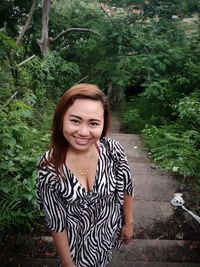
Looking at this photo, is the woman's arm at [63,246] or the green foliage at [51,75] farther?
the green foliage at [51,75]

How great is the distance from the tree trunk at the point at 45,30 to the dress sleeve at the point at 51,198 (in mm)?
7800

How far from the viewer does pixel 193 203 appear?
358 cm

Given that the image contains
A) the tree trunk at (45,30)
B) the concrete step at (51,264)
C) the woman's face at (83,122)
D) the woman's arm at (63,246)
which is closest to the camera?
the woman's face at (83,122)

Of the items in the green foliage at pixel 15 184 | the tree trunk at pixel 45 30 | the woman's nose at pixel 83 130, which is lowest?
the green foliage at pixel 15 184

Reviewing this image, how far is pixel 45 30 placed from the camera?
8805mm

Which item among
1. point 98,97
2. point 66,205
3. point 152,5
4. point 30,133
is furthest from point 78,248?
point 152,5

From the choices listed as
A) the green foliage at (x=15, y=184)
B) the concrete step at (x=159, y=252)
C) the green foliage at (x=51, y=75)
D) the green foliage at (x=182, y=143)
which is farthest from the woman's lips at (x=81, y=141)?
the green foliage at (x=51, y=75)

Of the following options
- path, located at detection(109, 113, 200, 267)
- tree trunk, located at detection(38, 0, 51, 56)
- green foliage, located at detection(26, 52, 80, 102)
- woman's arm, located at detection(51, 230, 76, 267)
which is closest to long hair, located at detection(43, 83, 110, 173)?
woman's arm, located at detection(51, 230, 76, 267)

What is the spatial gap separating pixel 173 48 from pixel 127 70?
1.13m

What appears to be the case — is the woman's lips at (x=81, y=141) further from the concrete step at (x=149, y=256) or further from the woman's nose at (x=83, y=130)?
the concrete step at (x=149, y=256)

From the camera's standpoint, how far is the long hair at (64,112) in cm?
142

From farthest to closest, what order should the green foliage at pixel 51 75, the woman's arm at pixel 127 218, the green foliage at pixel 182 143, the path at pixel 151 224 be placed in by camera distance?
the green foliage at pixel 51 75
the green foliage at pixel 182 143
the path at pixel 151 224
the woman's arm at pixel 127 218

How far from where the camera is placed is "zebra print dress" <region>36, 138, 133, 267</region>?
1.52 meters

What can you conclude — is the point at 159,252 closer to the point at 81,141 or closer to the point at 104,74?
the point at 81,141
